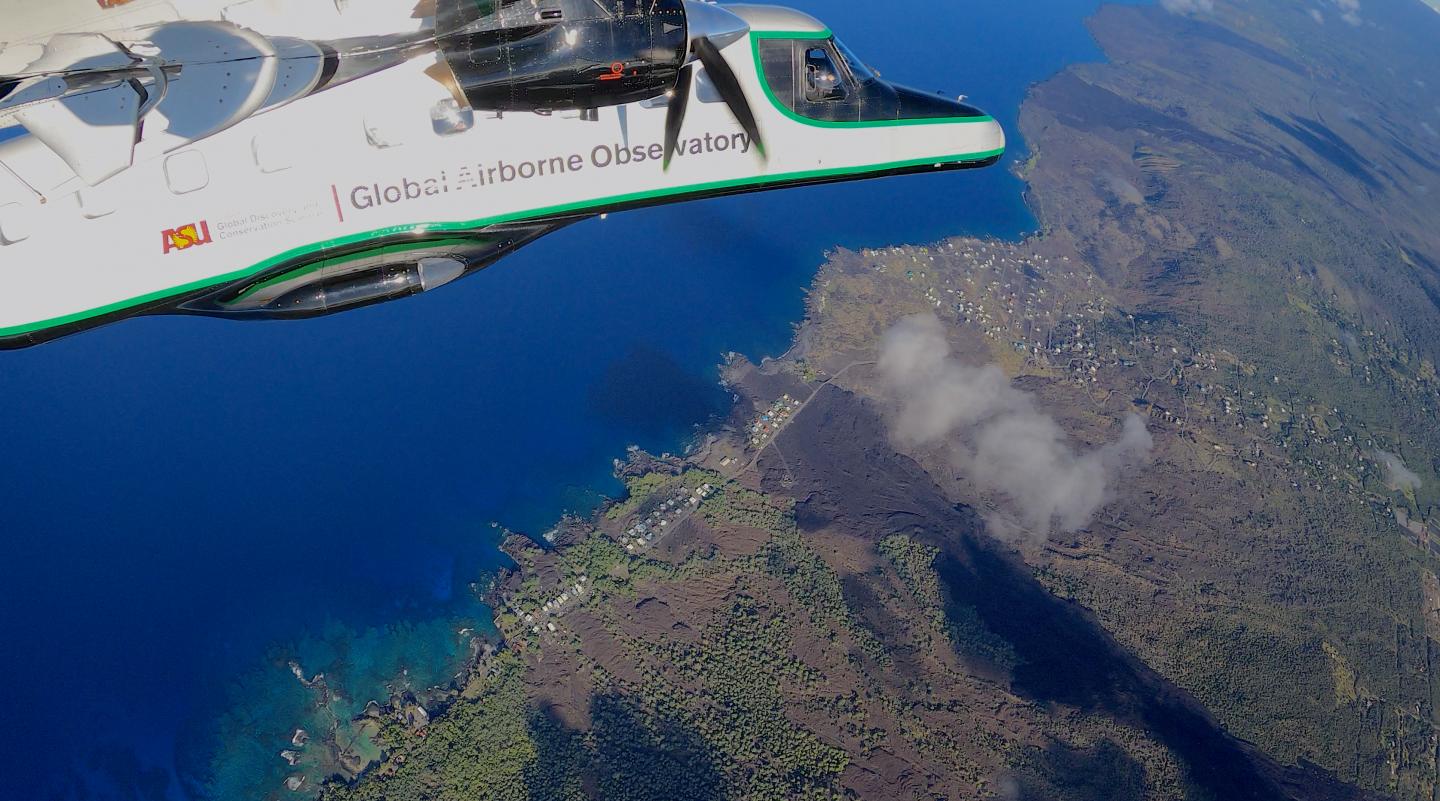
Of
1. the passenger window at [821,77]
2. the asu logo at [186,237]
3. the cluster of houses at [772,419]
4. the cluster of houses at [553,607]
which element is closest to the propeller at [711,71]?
the passenger window at [821,77]

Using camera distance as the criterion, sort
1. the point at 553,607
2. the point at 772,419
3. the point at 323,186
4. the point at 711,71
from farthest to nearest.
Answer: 1. the point at 772,419
2. the point at 553,607
3. the point at 711,71
4. the point at 323,186

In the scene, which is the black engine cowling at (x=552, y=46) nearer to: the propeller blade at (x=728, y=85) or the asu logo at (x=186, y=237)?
the propeller blade at (x=728, y=85)

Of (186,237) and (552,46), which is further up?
(552,46)

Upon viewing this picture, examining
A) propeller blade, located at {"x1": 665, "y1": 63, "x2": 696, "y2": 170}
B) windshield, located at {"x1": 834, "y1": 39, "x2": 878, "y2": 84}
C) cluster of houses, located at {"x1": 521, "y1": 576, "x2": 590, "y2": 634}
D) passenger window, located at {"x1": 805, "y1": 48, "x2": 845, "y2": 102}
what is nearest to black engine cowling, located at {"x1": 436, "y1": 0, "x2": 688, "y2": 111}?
propeller blade, located at {"x1": 665, "y1": 63, "x2": 696, "y2": 170}

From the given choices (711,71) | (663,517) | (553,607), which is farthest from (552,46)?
(663,517)

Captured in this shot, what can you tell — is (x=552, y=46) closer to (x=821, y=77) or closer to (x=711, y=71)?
(x=711, y=71)

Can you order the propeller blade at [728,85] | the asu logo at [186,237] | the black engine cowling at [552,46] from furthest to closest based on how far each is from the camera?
the propeller blade at [728,85], the asu logo at [186,237], the black engine cowling at [552,46]
